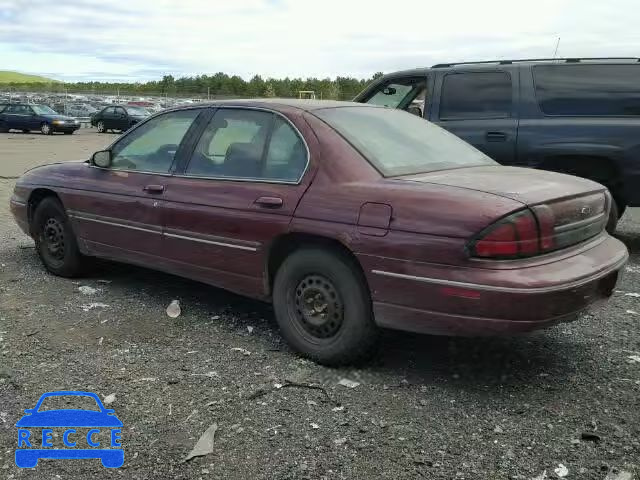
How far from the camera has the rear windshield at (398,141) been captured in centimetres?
379

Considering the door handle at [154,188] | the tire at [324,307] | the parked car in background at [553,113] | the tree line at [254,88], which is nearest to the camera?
the tire at [324,307]

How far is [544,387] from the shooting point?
348cm

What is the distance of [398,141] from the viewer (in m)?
4.07

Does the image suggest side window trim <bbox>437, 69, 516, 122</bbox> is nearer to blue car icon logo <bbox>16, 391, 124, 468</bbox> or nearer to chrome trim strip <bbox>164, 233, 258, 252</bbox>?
chrome trim strip <bbox>164, 233, 258, 252</bbox>

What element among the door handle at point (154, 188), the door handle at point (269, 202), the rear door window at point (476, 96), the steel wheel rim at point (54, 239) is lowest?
the steel wheel rim at point (54, 239)

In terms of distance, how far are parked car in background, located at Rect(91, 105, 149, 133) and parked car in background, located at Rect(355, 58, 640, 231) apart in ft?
85.4

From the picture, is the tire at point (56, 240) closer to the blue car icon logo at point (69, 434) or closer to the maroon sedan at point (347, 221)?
the maroon sedan at point (347, 221)

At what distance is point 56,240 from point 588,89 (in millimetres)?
5289

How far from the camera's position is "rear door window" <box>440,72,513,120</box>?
685 centimetres

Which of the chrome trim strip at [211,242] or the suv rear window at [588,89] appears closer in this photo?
the chrome trim strip at [211,242]

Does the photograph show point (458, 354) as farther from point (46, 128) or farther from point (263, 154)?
point (46, 128)

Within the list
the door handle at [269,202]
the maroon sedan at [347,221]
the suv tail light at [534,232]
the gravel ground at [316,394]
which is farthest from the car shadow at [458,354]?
the door handle at [269,202]

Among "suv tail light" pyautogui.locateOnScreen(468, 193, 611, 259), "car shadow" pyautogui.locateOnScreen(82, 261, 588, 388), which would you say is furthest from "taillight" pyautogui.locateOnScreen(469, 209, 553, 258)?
"car shadow" pyautogui.locateOnScreen(82, 261, 588, 388)

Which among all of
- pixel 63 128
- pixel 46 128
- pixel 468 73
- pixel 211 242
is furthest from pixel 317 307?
pixel 46 128
